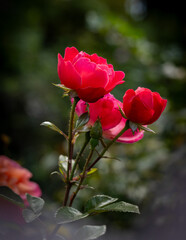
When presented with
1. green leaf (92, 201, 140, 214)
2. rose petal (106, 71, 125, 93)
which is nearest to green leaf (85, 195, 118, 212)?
green leaf (92, 201, 140, 214)

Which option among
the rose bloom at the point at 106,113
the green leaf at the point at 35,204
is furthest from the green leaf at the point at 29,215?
the rose bloom at the point at 106,113

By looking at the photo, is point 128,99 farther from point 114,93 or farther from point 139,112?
point 114,93

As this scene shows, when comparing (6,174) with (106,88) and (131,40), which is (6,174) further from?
(131,40)

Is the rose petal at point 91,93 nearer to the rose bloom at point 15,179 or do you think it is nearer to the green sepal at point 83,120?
the green sepal at point 83,120

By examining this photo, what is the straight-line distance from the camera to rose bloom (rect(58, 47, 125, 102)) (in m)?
0.31

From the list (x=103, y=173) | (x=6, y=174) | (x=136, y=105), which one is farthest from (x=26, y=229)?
(x=103, y=173)

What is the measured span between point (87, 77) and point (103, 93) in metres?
0.02

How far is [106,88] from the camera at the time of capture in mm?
318

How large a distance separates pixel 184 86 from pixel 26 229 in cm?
127

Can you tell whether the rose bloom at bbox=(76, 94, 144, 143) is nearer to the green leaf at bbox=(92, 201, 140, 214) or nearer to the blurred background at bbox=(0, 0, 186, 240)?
the green leaf at bbox=(92, 201, 140, 214)

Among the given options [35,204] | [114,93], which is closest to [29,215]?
[35,204]

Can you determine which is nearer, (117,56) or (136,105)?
(136,105)

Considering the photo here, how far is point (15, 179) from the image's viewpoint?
0.40m

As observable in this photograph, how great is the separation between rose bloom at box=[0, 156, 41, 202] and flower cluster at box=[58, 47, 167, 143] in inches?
5.2
